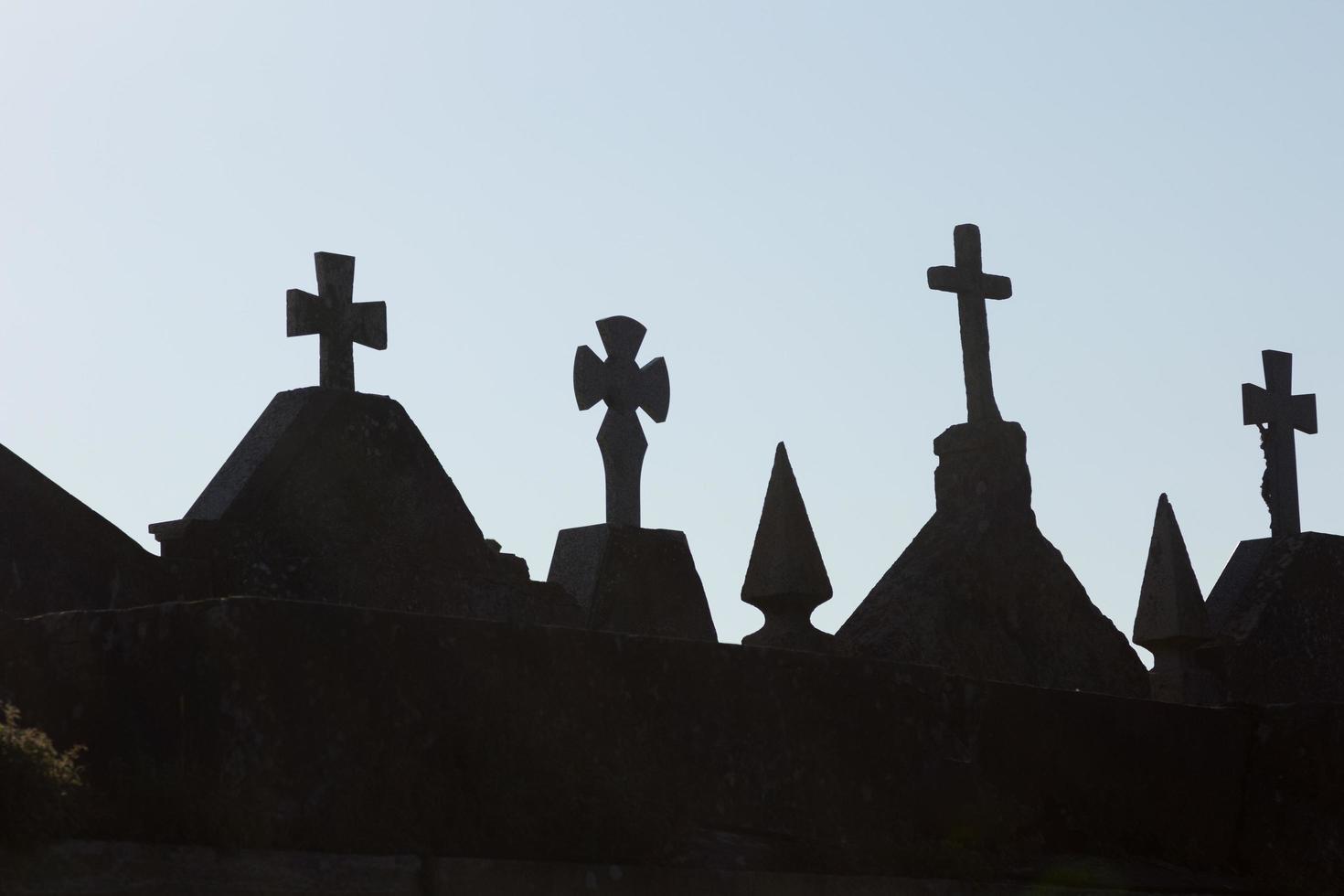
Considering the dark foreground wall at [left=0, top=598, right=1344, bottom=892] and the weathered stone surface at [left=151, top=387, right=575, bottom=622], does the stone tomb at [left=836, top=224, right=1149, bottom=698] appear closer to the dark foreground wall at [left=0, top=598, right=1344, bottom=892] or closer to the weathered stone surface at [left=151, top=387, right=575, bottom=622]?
the weathered stone surface at [left=151, top=387, right=575, bottom=622]

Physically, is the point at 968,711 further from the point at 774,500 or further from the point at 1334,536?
the point at 1334,536

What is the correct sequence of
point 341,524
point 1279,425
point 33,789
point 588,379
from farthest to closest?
point 1279,425
point 588,379
point 341,524
point 33,789

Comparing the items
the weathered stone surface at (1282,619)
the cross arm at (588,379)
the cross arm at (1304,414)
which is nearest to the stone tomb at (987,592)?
the weathered stone surface at (1282,619)

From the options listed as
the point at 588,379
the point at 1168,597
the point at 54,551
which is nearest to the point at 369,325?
the point at 588,379

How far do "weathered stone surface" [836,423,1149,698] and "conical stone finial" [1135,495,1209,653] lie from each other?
7.0 inches

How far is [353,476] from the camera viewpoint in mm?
8945

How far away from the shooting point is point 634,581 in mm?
10281

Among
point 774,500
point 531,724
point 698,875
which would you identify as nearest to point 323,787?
point 531,724

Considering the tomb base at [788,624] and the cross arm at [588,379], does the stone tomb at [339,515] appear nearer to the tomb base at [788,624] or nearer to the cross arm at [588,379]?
the tomb base at [788,624]

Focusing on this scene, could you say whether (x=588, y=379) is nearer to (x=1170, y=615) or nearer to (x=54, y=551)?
(x=1170, y=615)

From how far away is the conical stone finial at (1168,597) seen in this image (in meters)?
11.7

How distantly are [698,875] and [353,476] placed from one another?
369cm

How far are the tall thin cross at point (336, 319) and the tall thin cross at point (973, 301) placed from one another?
4109 mm

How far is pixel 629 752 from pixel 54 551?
2745mm
